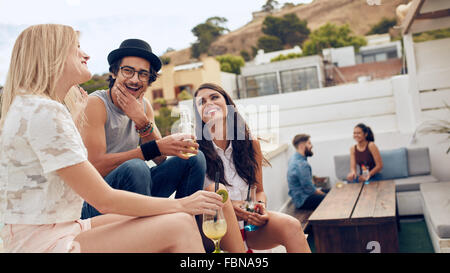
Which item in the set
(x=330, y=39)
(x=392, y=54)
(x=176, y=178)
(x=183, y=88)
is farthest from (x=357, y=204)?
(x=330, y=39)

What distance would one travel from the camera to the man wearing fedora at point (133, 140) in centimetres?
151

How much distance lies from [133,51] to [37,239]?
88cm

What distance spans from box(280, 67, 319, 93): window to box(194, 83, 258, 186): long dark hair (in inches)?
1101

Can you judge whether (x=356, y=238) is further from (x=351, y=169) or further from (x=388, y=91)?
(x=388, y=91)

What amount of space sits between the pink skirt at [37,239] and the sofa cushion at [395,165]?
4558mm

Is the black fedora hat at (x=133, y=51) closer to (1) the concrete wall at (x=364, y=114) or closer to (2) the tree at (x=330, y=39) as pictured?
(1) the concrete wall at (x=364, y=114)

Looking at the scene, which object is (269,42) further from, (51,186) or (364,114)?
(51,186)

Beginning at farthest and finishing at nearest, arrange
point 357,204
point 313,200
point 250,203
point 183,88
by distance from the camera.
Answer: point 183,88
point 313,200
point 357,204
point 250,203

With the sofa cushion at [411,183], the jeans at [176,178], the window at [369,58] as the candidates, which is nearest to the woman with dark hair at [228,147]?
the jeans at [176,178]

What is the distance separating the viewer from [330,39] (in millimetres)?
41094

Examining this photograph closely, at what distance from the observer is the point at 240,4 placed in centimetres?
247

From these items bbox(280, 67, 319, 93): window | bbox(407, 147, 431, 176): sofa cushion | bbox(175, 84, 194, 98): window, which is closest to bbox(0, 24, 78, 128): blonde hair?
bbox(407, 147, 431, 176): sofa cushion

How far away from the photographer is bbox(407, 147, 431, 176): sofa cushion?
17.0 ft
